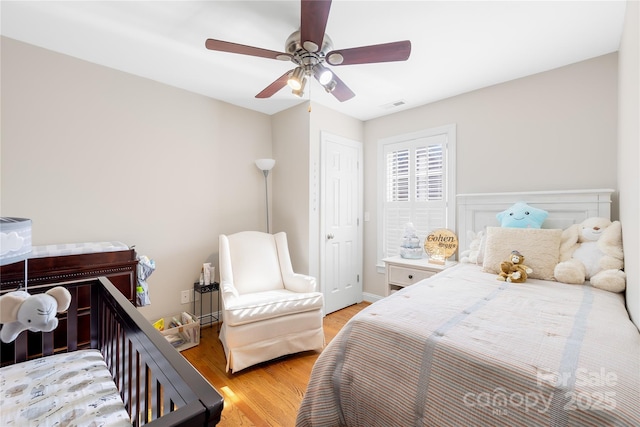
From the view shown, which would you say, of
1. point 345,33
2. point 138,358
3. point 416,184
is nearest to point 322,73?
point 345,33

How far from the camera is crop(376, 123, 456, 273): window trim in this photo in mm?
2879

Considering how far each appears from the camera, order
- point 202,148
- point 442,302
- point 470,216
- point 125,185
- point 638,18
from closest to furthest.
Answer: point 638,18, point 442,302, point 125,185, point 470,216, point 202,148

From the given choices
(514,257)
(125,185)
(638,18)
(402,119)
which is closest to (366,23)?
(638,18)

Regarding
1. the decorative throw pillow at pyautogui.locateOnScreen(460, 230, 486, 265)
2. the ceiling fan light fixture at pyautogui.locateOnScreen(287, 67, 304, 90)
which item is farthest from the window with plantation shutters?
the ceiling fan light fixture at pyautogui.locateOnScreen(287, 67, 304, 90)

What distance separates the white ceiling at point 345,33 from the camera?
→ 1641 millimetres

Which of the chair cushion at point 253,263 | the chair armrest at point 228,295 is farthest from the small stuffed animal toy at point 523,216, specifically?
the chair armrest at point 228,295

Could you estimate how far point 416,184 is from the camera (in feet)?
10.3

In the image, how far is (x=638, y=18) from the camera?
120cm

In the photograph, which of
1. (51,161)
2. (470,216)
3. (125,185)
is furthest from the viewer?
(470,216)

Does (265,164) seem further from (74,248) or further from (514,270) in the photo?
(514,270)

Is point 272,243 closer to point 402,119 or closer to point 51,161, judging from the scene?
point 51,161

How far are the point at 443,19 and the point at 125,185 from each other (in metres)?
2.75

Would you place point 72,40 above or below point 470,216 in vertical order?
above

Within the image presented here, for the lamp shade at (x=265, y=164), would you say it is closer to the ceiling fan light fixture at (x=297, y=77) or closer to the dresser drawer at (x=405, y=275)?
the ceiling fan light fixture at (x=297, y=77)
